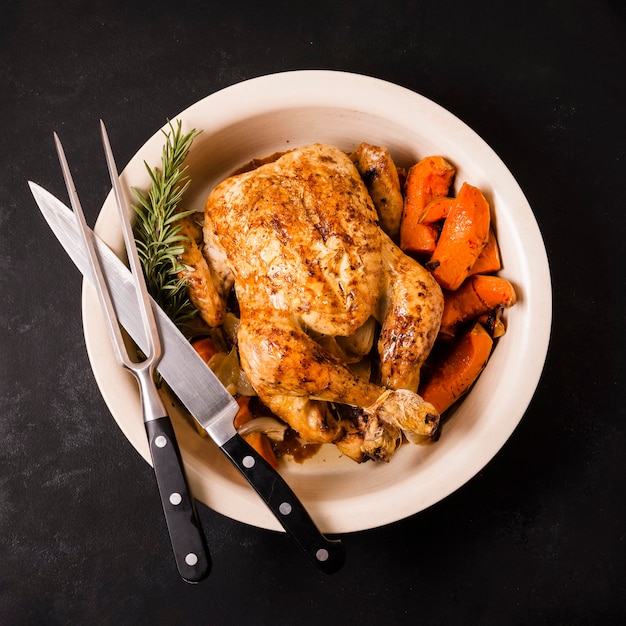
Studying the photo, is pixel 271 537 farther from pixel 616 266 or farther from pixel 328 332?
pixel 616 266

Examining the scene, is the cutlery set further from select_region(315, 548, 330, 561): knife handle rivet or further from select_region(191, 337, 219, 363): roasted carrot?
select_region(191, 337, 219, 363): roasted carrot

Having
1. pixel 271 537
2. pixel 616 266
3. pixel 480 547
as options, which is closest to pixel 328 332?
pixel 271 537

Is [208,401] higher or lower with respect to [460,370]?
higher

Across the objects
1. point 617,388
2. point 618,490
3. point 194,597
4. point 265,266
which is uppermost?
point 265,266

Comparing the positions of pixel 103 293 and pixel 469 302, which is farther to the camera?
pixel 469 302

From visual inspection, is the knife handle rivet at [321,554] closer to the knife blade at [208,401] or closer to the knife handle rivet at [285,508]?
the knife blade at [208,401]

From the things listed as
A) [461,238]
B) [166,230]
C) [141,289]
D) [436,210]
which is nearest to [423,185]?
[436,210]

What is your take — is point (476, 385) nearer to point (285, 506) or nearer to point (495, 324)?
point (495, 324)

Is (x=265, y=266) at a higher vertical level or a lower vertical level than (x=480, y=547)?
higher
